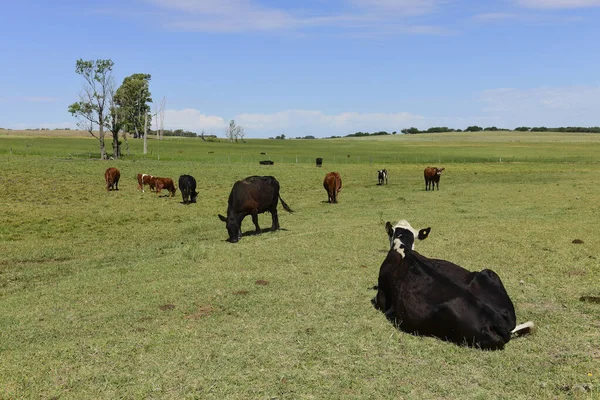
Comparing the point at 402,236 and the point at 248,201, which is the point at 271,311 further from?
the point at 248,201

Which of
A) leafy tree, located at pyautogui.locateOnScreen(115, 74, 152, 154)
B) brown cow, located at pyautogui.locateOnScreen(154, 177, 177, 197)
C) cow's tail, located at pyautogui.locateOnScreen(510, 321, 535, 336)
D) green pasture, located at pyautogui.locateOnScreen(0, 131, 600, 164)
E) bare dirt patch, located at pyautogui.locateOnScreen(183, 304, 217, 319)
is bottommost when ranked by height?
bare dirt patch, located at pyautogui.locateOnScreen(183, 304, 217, 319)

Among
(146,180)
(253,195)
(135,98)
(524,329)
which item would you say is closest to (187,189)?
(146,180)

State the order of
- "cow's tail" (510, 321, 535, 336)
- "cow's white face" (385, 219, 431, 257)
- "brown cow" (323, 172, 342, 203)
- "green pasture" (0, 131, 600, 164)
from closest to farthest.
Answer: "cow's tail" (510, 321, 535, 336) → "cow's white face" (385, 219, 431, 257) → "brown cow" (323, 172, 342, 203) → "green pasture" (0, 131, 600, 164)

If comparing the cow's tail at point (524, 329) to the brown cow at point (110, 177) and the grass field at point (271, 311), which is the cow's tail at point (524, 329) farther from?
the brown cow at point (110, 177)

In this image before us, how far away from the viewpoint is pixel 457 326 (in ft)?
22.9

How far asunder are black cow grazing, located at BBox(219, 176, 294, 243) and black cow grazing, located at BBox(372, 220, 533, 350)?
8349 mm

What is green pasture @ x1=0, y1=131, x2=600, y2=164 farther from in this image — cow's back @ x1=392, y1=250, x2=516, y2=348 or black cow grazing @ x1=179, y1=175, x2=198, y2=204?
cow's back @ x1=392, y1=250, x2=516, y2=348

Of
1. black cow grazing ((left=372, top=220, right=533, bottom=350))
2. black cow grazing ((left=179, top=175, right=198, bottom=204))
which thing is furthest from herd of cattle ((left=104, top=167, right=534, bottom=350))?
black cow grazing ((left=179, top=175, right=198, bottom=204))

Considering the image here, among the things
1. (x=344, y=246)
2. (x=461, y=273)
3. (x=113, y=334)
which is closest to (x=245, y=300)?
(x=113, y=334)

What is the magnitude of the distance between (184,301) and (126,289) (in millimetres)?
1837

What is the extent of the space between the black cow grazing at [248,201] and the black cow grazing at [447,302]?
27.4 feet

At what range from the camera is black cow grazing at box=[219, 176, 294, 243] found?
52.5 feet

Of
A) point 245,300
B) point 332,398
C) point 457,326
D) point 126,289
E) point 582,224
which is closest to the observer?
point 332,398

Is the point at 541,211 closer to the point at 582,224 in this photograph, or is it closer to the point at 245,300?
the point at 582,224
